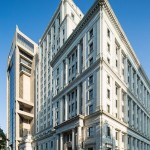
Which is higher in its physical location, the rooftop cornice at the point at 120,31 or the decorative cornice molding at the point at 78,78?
the rooftop cornice at the point at 120,31

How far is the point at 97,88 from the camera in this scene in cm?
4506

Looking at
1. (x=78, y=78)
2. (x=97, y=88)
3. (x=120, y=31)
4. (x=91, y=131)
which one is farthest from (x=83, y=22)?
(x=91, y=131)

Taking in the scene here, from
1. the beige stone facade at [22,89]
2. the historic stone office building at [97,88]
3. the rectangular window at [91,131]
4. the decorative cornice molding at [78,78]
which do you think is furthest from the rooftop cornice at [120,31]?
the beige stone facade at [22,89]

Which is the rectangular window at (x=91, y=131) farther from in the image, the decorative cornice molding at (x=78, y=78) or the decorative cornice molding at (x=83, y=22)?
the decorative cornice molding at (x=83, y=22)

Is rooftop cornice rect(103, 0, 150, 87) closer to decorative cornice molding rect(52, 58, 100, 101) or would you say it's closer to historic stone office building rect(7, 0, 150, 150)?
historic stone office building rect(7, 0, 150, 150)

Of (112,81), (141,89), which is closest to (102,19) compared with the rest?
(112,81)

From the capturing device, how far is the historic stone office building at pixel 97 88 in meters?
45.0

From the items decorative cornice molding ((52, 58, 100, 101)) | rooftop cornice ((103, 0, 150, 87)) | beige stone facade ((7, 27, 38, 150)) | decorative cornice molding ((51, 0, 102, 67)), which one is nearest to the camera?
decorative cornice molding ((52, 58, 100, 101))

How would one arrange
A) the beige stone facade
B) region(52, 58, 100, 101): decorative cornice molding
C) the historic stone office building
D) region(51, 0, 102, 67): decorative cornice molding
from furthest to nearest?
the beige stone facade < region(51, 0, 102, 67): decorative cornice molding < region(52, 58, 100, 101): decorative cornice molding < the historic stone office building

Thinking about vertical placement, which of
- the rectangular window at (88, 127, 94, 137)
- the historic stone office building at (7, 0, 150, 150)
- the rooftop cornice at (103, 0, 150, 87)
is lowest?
the rectangular window at (88, 127, 94, 137)

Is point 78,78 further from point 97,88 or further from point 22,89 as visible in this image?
point 22,89

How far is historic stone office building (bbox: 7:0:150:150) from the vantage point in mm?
45000

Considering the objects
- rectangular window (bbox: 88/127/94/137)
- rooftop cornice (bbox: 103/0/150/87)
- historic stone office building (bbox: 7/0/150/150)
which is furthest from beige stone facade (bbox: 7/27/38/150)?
rectangular window (bbox: 88/127/94/137)

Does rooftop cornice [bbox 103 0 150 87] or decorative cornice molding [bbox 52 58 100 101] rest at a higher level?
rooftop cornice [bbox 103 0 150 87]
